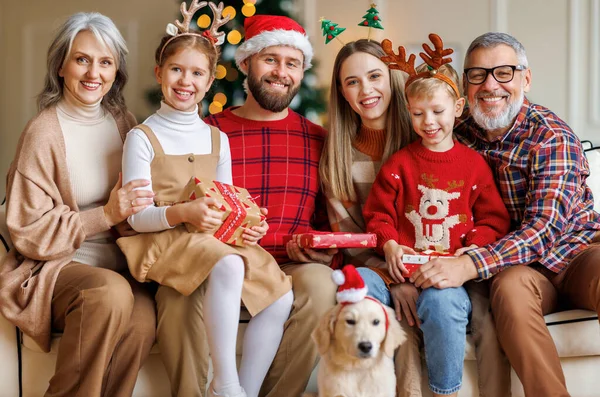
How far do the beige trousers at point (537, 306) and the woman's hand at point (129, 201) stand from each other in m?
1.21

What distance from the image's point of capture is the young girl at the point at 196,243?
6.75 feet

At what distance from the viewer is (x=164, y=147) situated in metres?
2.31

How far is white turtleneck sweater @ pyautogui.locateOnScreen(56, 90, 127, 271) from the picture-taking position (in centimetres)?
233

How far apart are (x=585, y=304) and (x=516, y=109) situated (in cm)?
76

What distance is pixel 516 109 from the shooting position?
2.50m

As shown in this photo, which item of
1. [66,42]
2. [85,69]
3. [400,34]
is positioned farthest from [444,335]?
[400,34]

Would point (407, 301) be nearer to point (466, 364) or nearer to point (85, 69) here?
point (466, 364)

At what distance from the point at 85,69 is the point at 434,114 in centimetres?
126

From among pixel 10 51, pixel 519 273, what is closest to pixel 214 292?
pixel 519 273

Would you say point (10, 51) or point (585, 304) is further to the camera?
Result: point (10, 51)

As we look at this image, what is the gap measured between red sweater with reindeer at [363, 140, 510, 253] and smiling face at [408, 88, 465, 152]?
0.07 m

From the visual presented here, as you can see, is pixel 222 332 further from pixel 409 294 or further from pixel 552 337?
pixel 552 337

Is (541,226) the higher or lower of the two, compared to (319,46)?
lower

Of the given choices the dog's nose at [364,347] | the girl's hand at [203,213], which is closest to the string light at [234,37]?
the girl's hand at [203,213]
